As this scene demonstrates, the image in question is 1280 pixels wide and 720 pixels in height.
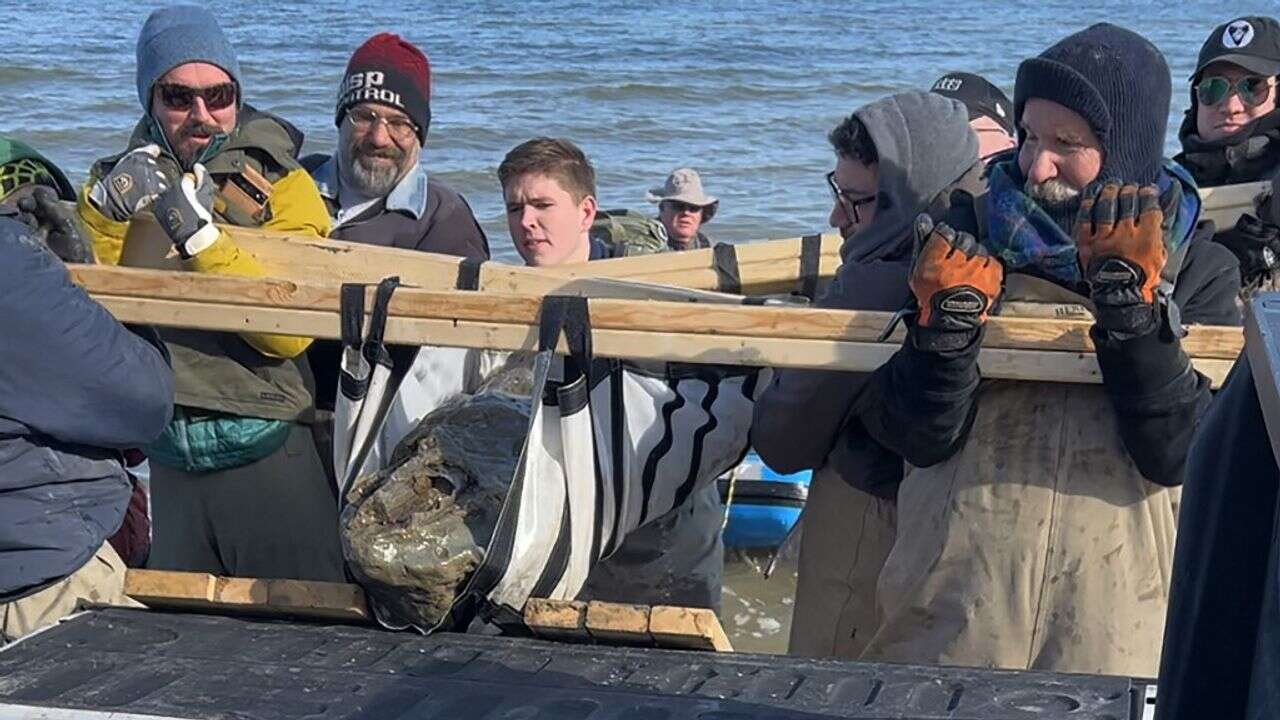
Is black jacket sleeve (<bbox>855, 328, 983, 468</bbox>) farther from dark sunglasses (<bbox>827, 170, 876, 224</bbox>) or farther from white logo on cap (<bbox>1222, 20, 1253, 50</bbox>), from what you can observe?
white logo on cap (<bbox>1222, 20, 1253, 50</bbox>)

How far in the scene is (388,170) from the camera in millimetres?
Result: 4828

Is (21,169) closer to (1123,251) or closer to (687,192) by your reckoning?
(1123,251)

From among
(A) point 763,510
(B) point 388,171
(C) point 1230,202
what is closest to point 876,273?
(C) point 1230,202

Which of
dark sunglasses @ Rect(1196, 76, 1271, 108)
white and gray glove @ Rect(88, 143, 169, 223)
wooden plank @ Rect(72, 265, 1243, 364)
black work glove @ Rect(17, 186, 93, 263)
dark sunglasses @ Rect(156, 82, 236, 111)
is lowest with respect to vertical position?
wooden plank @ Rect(72, 265, 1243, 364)

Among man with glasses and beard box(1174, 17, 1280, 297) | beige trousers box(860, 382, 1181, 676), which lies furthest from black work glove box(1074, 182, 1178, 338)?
man with glasses and beard box(1174, 17, 1280, 297)

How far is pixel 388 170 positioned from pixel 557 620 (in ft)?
6.03

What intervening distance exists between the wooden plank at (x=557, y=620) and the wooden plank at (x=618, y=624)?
20 mm

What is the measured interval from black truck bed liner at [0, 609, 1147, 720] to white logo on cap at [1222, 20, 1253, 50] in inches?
116

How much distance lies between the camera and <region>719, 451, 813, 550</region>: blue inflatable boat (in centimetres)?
647

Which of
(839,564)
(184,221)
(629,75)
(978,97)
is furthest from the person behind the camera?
(629,75)

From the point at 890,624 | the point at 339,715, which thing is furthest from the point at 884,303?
the point at 339,715

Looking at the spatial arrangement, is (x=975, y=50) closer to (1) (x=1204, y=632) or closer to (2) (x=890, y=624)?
(2) (x=890, y=624)

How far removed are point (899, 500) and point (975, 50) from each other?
2390 cm

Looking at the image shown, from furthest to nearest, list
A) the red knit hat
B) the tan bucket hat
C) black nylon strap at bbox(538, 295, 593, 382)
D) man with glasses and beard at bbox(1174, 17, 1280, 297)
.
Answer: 1. the tan bucket hat
2. man with glasses and beard at bbox(1174, 17, 1280, 297)
3. the red knit hat
4. black nylon strap at bbox(538, 295, 593, 382)
